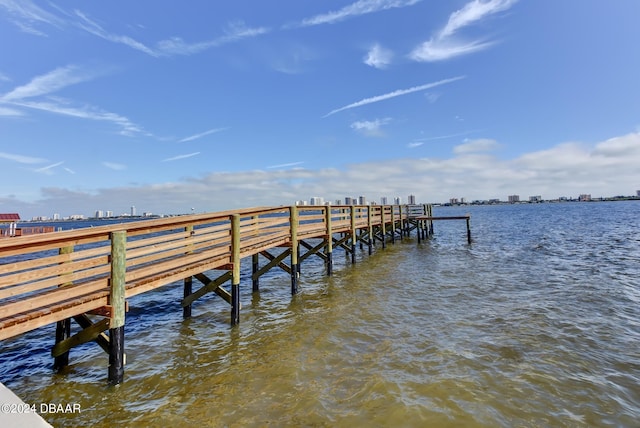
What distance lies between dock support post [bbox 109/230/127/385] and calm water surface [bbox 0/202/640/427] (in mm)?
342

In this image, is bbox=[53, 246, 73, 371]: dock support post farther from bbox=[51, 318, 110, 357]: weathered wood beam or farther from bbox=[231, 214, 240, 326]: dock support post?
bbox=[231, 214, 240, 326]: dock support post

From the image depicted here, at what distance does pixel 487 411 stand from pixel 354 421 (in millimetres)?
1939

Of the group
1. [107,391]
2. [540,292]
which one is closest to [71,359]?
[107,391]

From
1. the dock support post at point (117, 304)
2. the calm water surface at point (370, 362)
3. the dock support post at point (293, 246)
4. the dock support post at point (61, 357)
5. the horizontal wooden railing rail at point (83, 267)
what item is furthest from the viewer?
the dock support post at point (293, 246)

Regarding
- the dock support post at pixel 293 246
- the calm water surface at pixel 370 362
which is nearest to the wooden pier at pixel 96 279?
the calm water surface at pixel 370 362

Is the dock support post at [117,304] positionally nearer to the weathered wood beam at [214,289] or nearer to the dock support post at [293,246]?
the weathered wood beam at [214,289]

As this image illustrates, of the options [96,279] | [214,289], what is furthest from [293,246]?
[96,279]

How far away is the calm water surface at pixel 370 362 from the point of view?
15.1 feet

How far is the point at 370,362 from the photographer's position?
6.09 metres

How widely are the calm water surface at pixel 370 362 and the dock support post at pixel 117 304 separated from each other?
342 millimetres

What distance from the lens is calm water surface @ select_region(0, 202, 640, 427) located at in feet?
15.1

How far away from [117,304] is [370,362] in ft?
15.5

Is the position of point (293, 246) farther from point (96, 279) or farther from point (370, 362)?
point (96, 279)

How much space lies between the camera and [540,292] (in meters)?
10.9
